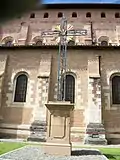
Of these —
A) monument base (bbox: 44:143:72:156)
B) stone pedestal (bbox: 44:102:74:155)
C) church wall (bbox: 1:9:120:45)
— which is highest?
church wall (bbox: 1:9:120:45)

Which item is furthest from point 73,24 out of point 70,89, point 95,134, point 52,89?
point 95,134

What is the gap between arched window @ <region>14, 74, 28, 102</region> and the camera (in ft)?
56.9

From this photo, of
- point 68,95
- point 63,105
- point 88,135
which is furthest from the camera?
point 68,95

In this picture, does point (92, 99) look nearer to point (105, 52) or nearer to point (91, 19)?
point (105, 52)

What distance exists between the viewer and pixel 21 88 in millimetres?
17750

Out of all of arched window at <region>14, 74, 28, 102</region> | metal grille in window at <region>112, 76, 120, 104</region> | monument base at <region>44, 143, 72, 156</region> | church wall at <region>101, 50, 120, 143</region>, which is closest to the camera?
monument base at <region>44, 143, 72, 156</region>

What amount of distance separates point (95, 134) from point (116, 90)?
460 centimetres

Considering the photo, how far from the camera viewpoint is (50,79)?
17.1 m

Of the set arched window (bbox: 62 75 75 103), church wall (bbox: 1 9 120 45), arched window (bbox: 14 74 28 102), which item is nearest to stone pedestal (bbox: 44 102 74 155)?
arched window (bbox: 62 75 75 103)

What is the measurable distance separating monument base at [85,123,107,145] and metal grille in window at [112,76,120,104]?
2888 millimetres

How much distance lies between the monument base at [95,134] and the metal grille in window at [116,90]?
289 cm

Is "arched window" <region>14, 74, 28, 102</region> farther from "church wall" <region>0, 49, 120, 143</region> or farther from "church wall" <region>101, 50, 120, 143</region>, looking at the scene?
"church wall" <region>101, 50, 120, 143</region>

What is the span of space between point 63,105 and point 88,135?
23.6 ft

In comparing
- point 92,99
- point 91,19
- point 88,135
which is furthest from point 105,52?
point 91,19
